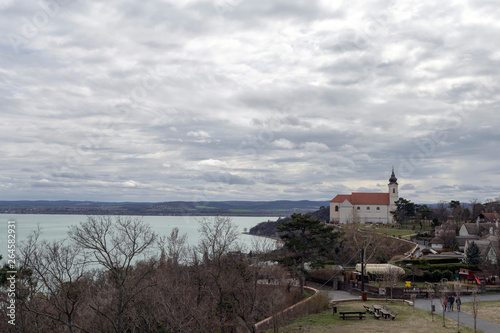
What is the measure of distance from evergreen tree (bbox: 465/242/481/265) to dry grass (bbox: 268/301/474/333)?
84.6 ft

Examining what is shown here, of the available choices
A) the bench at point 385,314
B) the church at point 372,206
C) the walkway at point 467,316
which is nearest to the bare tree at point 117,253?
the bench at point 385,314

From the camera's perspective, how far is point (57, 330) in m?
23.5

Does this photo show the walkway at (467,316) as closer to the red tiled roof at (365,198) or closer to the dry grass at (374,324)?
the dry grass at (374,324)

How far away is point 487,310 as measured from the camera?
25797 mm

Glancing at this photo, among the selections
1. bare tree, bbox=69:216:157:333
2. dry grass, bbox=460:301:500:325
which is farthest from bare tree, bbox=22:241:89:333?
dry grass, bbox=460:301:500:325

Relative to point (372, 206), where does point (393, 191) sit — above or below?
above

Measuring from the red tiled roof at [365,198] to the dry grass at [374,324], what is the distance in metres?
92.2

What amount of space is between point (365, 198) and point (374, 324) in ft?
321

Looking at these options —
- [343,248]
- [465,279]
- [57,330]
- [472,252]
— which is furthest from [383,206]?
[57,330]

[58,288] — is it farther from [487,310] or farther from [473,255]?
[473,255]

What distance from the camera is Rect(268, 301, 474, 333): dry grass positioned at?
69.9 feet

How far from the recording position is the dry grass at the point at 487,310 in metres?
23.6

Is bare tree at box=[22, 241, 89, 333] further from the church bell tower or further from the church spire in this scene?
the church spire

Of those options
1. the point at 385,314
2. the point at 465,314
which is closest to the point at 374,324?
the point at 385,314
